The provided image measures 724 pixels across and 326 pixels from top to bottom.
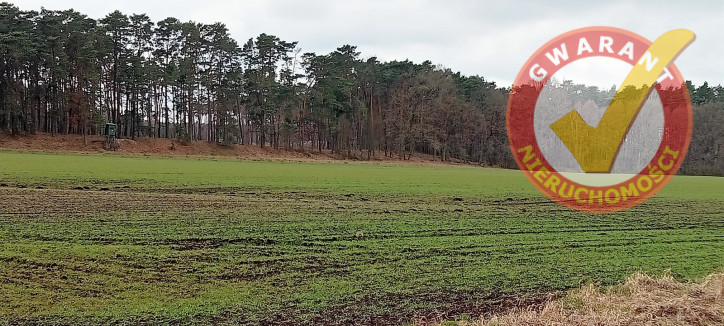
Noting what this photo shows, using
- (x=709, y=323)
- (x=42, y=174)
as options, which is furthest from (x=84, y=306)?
(x=42, y=174)

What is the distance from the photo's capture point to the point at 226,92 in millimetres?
70625

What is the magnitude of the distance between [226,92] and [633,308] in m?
68.7

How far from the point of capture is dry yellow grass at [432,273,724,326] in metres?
6.42

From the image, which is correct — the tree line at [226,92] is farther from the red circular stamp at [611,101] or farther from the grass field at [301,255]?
the grass field at [301,255]

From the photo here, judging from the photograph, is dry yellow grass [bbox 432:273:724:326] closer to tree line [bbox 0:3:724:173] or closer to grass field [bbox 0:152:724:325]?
grass field [bbox 0:152:724:325]

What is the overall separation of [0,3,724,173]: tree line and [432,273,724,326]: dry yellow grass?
63.2m

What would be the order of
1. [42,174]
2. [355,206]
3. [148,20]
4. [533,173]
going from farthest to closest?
[148,20] → [533,173] → [42,174] → [355,206]

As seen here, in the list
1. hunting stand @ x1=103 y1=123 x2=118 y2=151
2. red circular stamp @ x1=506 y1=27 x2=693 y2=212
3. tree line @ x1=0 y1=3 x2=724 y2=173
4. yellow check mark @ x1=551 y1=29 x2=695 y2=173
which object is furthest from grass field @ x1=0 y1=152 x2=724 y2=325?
tree line @ x1=0 y1=3 x2=724 y2=173

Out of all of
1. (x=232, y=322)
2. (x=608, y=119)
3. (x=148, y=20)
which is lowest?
(x=232, y=322)

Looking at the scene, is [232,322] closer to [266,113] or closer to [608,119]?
[608,119]

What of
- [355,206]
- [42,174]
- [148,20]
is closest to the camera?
[355,206]

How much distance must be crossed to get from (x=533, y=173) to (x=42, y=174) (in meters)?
36.0

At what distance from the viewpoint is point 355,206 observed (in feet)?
61.7

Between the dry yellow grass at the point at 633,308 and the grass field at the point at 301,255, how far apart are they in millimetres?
784
